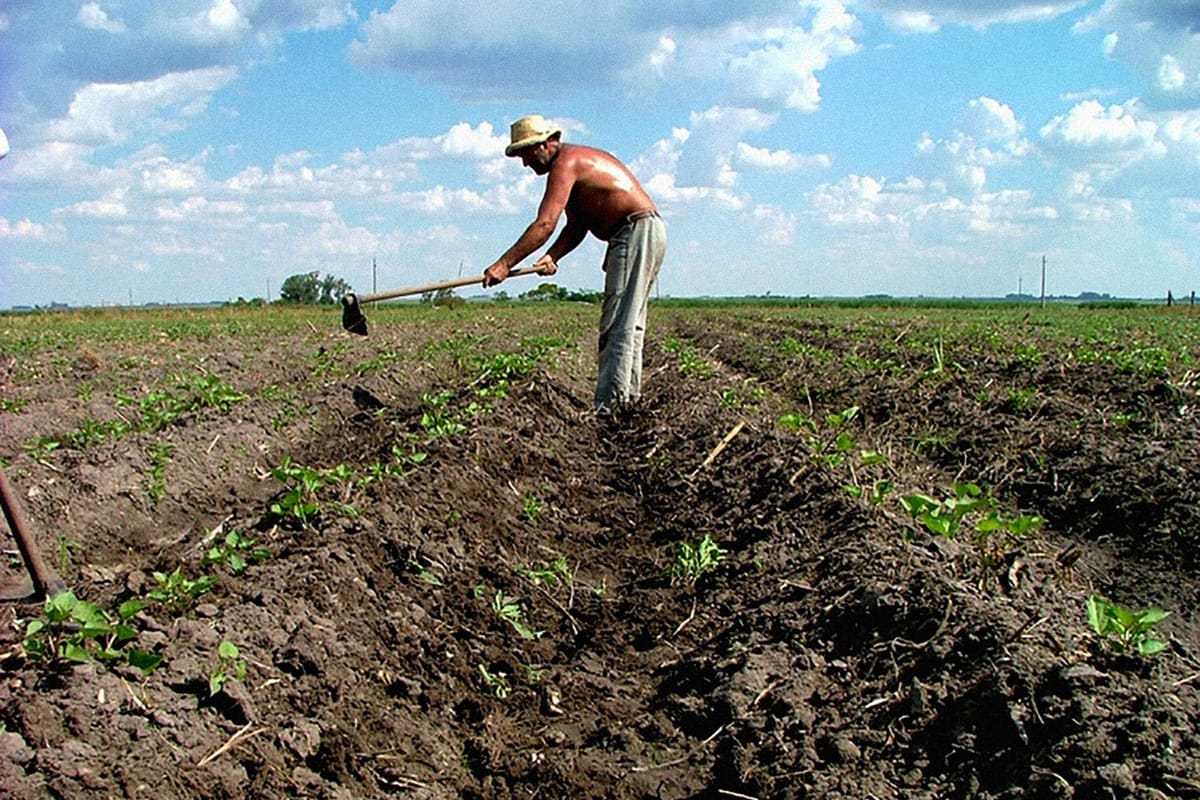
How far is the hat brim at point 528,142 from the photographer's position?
26.0ft

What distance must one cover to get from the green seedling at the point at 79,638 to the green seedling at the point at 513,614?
1659 mm

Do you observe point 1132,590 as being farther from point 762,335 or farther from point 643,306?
point 762,335

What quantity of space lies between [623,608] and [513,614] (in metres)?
0.54

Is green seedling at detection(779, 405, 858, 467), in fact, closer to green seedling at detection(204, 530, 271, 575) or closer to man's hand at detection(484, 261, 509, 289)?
man's hand at detection(484, 261, 509, 289)

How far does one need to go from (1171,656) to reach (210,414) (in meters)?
7.46

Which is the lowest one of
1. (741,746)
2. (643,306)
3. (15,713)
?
(741,746)

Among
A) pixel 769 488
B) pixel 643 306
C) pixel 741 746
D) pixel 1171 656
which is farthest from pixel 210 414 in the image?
pixel 1171 656

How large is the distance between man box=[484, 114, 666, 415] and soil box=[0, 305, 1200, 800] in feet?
1.72

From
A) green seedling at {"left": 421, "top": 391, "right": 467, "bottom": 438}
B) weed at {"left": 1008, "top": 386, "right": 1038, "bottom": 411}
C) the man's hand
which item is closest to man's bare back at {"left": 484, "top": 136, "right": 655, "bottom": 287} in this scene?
the man's hand

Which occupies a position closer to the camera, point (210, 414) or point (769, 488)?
point (769, 488)

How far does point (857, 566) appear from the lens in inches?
168

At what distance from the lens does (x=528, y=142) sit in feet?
25.9

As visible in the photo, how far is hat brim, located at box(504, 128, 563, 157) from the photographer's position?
7910 mm

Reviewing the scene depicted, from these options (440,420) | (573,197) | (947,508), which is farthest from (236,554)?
(573,197)
